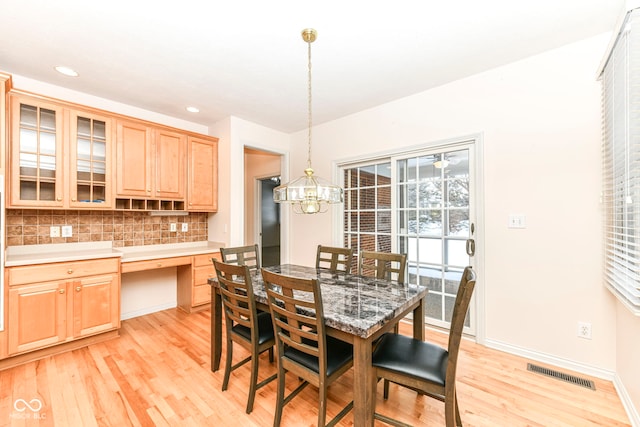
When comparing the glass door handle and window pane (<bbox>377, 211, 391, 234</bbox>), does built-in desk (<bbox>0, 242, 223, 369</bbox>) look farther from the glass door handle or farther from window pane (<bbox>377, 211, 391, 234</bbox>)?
the glass door handle

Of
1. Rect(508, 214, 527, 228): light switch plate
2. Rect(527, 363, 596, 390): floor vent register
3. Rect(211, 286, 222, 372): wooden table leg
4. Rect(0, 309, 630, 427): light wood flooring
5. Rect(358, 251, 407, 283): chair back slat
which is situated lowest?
Rect(0, 309, 630, 427): light wood flooring

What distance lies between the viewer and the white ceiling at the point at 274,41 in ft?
5.97

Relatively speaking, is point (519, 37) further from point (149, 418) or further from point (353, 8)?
point (149, 418)

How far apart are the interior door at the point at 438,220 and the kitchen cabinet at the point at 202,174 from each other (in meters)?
2.44

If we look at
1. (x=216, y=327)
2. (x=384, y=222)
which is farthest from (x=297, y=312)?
(x=384, y=222)

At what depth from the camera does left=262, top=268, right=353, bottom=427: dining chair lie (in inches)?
56.5

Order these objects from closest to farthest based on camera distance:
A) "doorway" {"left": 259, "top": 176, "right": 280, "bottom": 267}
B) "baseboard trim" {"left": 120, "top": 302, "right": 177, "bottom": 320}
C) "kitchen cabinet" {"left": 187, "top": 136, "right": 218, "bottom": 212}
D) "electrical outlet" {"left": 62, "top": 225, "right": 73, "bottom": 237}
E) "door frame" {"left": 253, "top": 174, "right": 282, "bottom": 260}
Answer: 1. "electrical outlet" {"left": 62, "top": 225, "right": 73, "bottom": 237}
2. "baseboard trim" {"left": 120, "top": 302, "right": 177, "bottom": 320}
3. "kitchen cabinet" {"left": 187, "top": 136, "right": 218, "bottom": 212}
4. "door frame" {"left": 253, "top": 174, "right": 282, "bottom": 260}
5. "doorway" {"left": 259, "top": 176, "right": 280, "bottom": 267}

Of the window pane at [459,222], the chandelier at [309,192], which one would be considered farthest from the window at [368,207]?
the chandelier at [309,192]

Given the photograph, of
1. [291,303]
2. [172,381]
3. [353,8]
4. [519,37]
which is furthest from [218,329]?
[519,37]

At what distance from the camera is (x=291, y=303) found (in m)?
1.50

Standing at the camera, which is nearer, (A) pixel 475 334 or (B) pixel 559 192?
(B) pixel 559 192

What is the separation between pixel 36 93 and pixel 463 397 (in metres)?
4.43

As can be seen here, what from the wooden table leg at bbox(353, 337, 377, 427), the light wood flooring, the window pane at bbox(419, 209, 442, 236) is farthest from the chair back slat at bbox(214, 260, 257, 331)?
the window pane at bbox(419, 209, 442, 236)

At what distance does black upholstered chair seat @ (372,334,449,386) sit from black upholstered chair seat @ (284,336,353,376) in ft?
0.54
